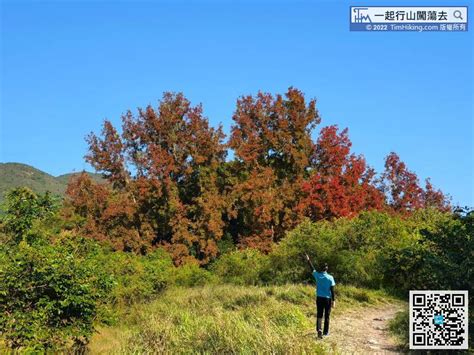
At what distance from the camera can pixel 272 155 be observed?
34875 millimetres

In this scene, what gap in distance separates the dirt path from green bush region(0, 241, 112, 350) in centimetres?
538

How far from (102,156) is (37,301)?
76.5 ft

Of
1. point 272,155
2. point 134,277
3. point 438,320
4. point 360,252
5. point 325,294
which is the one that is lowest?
point 134,277

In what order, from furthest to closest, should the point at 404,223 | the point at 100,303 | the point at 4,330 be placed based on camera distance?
1. the point at 404,223
2. the point at 100,303
3. the point at 4,330

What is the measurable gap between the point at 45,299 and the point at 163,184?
21510 mm

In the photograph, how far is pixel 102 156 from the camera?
33281 millimetres

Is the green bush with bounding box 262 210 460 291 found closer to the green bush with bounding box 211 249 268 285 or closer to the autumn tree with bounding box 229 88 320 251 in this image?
the green bush with bounding box 211 249 268 285

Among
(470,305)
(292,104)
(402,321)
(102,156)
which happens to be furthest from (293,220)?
(470,305)

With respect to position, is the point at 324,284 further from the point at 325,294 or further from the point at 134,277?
the point at 134,277

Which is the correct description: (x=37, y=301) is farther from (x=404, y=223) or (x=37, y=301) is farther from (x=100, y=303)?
(x=404, y=223)

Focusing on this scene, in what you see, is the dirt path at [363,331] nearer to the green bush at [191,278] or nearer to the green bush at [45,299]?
the green bush at [45,299]

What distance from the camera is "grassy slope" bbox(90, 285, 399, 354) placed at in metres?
8.66

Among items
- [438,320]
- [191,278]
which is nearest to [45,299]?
[438,320]

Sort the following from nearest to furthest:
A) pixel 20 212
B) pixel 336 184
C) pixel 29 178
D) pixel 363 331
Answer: pixel 363 331 < pixel 20 212 < pixel 336 184 < pixel 29 178
